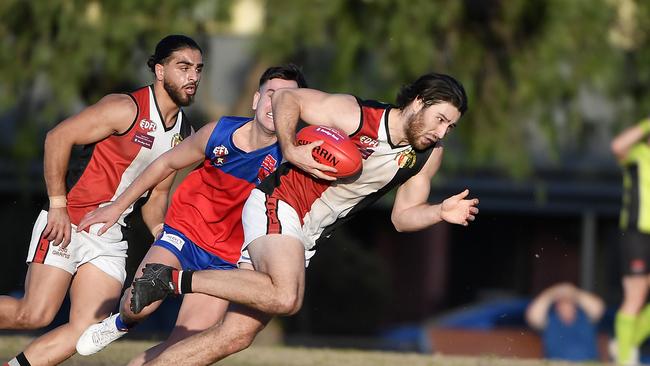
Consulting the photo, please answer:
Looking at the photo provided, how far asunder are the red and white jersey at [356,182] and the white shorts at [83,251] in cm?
106

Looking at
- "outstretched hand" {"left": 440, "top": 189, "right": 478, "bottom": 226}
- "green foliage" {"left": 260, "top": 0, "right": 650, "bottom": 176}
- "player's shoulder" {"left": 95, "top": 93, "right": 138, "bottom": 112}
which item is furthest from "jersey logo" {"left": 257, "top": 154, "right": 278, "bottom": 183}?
"green foliage" {"left": 260, "top": 0, "right": 650, "bottom": 176}

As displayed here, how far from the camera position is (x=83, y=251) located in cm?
710

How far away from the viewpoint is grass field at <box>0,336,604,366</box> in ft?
29.4

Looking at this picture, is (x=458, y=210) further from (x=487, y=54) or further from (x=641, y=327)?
(x=487, y=54)

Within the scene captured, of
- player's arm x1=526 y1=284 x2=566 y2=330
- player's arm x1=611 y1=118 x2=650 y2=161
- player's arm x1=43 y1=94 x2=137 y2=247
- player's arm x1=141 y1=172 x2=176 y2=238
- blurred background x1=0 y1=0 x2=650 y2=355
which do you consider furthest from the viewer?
blurred background x1=0 y1=0 x2=650 y2=355

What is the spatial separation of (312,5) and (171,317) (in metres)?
5.18

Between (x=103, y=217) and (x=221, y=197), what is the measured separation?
0.70 metres

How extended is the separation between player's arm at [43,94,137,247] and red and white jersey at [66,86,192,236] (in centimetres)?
Answer: 8

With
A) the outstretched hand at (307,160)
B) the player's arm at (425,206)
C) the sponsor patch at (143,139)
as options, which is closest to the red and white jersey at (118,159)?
the sponsor patch at (143,139)

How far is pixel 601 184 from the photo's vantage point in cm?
1903

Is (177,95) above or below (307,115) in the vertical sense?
above

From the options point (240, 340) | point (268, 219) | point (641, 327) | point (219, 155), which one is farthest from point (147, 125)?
point (641, 327)

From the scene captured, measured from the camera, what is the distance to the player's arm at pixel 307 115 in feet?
20.9

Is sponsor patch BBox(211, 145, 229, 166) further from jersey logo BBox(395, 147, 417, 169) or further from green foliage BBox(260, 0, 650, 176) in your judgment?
green foliage BBox(260, 0, 650, 176)
